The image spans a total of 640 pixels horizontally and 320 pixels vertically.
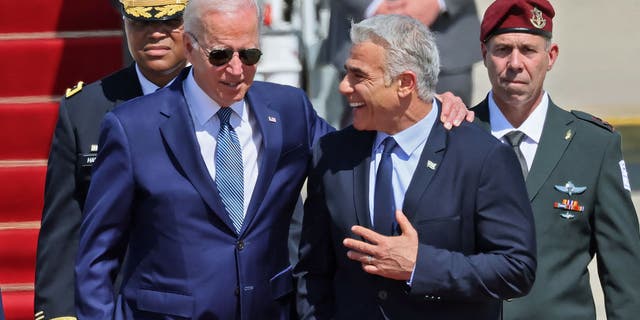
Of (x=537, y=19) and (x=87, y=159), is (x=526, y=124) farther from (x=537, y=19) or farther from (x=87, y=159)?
(x=87, y=159)

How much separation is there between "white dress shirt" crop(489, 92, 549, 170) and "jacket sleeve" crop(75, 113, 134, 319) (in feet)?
4.14

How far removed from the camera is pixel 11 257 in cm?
675

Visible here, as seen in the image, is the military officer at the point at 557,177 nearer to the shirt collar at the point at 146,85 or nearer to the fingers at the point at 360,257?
the fingers at the point at 360,257

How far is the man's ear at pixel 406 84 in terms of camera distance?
4.09 meters

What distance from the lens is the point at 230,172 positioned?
14.0ft

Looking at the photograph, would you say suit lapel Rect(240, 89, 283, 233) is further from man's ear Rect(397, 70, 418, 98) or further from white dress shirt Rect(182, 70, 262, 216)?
man's ear Rect(397, 70, 418, 98)

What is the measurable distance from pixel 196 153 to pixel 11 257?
276 cm

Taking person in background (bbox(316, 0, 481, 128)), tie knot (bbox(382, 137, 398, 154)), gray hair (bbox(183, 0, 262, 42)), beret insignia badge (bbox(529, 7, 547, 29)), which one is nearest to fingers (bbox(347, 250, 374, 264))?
tie knot (bbox(382, 137, 398, 154))

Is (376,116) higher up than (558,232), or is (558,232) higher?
(376,116)

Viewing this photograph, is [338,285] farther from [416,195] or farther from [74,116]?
[74,116]

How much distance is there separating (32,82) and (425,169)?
10.7 feet

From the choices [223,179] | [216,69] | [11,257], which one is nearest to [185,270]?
[223,179]

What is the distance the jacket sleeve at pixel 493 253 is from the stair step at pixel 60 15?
10.7 ft

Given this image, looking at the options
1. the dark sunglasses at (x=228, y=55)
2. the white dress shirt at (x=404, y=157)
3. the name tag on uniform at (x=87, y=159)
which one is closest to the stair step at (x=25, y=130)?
the name tag on uniform at (x=87, y=159)
